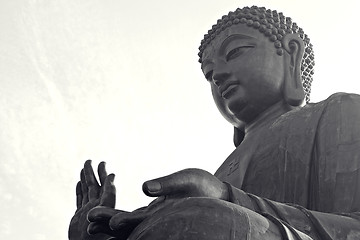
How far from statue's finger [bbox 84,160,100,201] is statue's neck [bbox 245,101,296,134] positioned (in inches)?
80.9

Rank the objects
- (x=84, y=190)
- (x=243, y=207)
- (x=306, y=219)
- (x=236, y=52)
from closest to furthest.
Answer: (x=243, y=207)
(x=306, y=219)
(x=84, y=190)
(x=236, y=52)

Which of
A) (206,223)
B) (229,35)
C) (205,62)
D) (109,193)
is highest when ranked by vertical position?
(229,35)

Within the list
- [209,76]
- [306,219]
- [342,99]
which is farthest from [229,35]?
[306,219]

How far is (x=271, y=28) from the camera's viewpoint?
7.38m

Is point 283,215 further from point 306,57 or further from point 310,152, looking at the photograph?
point 306,57

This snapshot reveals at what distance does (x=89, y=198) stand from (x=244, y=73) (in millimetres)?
2261

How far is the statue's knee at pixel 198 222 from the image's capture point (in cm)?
382

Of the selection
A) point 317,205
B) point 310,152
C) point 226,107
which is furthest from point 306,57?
point 317,205

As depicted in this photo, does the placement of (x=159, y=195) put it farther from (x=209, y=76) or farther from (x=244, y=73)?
(x=209, y=76)

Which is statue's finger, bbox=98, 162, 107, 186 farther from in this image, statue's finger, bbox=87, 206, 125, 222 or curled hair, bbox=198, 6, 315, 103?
curled hair, bbox=198, 6, 315, 103

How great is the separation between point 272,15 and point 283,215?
11.3 ft

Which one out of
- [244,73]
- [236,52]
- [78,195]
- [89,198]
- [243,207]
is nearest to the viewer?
[243,207]

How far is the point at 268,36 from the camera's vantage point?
7289mm

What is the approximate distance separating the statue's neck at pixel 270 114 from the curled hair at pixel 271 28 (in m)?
0.42
